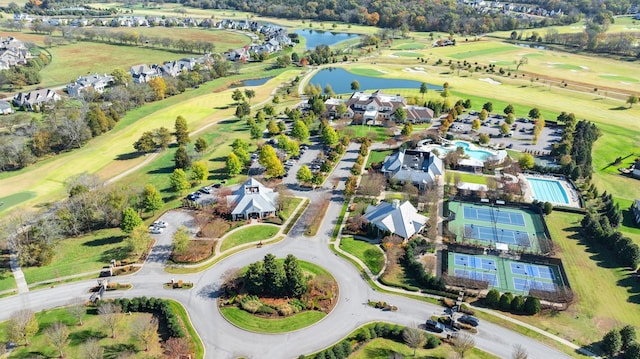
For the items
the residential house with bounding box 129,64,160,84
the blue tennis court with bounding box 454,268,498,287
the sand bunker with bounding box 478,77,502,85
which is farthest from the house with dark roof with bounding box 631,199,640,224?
the residential house with bounding box 129,64,160,84

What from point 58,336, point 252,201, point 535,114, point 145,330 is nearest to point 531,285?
point 252,201

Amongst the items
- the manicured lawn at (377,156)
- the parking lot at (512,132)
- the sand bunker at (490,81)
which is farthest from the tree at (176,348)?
the sand bunker at (490,81)

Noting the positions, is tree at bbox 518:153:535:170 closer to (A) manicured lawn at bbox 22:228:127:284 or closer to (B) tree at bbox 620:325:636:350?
(B) tree at bbox 620:325:636:350

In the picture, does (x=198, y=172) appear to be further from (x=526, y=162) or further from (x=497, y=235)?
(x=526, y=162)

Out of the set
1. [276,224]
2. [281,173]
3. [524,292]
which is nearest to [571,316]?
[524,292]

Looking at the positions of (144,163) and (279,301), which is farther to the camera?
(144,163)

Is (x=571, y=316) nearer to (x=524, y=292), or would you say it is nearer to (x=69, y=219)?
(x=524, y=292)
